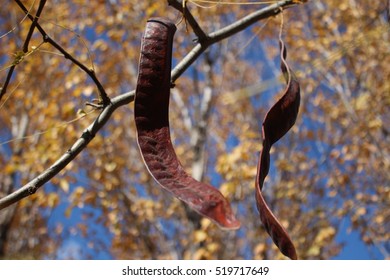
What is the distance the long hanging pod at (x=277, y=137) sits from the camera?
750 mm

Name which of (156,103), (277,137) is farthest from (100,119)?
(277,137)

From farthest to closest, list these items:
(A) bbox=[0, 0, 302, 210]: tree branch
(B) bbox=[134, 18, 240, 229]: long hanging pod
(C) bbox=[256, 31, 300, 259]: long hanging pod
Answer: (A) bbox=[0, 0, 302, 210]: tree branch, (B) bbox=[134, 18, 240, 229]: long hanging pod, (C) bbox=[256, 31, 300, 259]: long hanging pod

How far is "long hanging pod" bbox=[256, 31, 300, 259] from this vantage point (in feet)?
2.46

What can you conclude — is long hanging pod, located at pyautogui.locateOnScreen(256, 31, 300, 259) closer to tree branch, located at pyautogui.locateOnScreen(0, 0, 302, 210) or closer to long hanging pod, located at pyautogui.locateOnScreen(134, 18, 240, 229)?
long hanging pod, located at pyautogui.locateOnScreen(134, 18, 240, 229)

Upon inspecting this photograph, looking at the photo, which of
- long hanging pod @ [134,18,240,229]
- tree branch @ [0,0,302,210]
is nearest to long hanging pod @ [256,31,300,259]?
long hanging pod @ [134,18,240,229]

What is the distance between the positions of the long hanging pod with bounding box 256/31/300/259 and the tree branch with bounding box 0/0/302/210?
28 centimetres

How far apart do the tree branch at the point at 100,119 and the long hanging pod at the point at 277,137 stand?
0.91 feet

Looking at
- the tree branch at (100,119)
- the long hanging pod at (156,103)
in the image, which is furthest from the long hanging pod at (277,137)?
the tree branch at (100,119)

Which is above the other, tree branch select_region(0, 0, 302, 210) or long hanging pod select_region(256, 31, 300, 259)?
tree branch select_region(0, 0, 302, 210)

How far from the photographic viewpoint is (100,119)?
1.15 meters

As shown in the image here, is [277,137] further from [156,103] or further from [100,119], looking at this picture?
[100,119]

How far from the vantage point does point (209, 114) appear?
6012mm

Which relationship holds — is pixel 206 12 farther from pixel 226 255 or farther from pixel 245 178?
pixel 226 255

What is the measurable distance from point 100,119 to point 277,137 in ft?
1.45
